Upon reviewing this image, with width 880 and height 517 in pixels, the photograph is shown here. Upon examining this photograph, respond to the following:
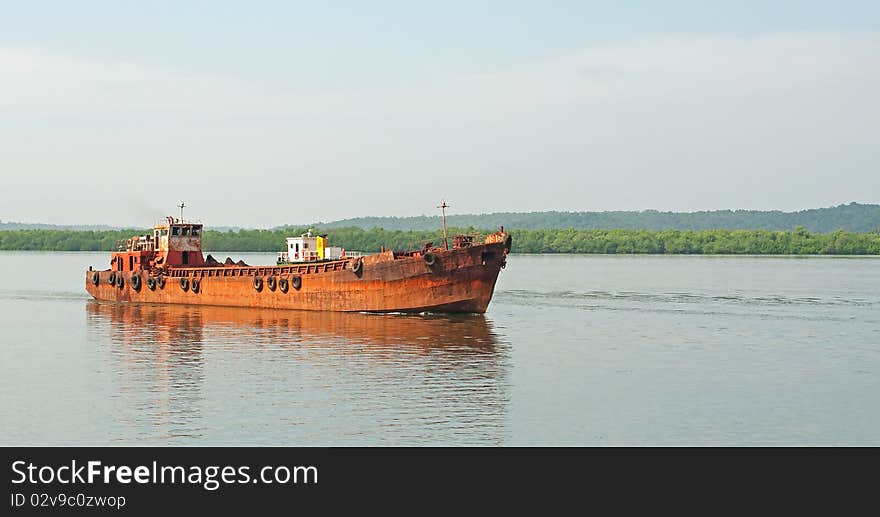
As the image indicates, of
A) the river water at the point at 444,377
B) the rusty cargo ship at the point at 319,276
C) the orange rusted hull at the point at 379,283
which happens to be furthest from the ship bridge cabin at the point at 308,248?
the river water at the point at 444,377

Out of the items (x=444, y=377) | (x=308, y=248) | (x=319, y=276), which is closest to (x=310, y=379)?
(x=444, y=377)

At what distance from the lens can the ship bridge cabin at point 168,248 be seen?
66.8m

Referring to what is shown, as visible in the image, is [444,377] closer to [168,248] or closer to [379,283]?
[379,283]

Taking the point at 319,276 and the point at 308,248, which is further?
the point at 308,248

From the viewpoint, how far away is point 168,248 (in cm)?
6669

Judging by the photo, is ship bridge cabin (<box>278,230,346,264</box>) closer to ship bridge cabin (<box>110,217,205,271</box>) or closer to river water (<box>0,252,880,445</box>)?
river water (<box>0,252,880,445</box>)

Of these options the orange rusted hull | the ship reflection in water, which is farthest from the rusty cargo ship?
the ship reflection in water

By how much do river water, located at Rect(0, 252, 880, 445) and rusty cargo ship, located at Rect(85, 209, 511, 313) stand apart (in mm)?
1214

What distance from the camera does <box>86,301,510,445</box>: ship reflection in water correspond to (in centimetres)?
2584

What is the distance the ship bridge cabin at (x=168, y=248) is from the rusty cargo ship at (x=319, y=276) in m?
0.06

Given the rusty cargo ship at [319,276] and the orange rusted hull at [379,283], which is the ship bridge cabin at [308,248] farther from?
the orange rusted hull at [379,283]

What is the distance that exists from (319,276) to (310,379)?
2310 centimetres
